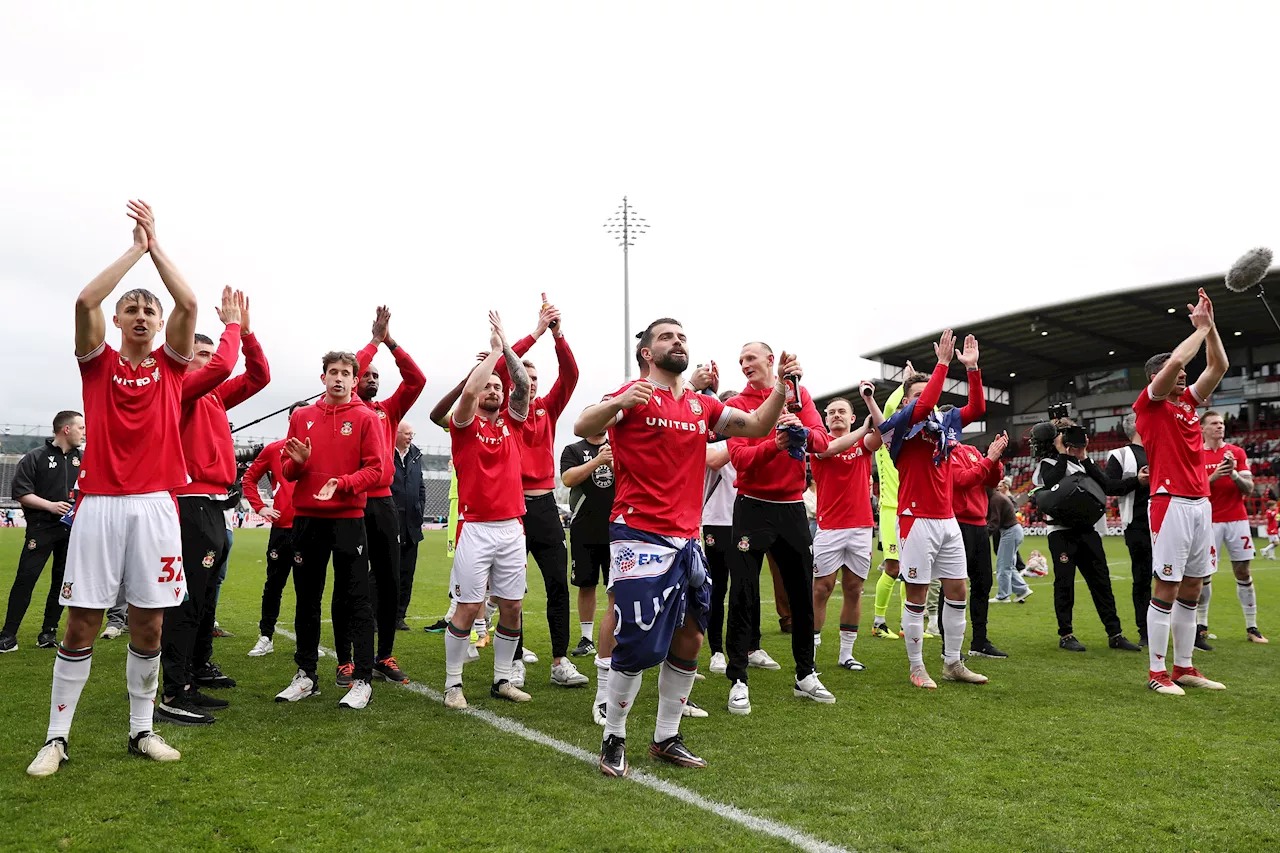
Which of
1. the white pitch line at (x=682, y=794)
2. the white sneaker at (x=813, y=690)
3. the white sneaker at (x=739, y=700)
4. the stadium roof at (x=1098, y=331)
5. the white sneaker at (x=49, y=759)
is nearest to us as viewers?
the white pitch line at (x=682, y=794)

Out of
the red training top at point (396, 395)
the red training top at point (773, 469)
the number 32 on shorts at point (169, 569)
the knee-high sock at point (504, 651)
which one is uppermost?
the red training top at point (396, 395)

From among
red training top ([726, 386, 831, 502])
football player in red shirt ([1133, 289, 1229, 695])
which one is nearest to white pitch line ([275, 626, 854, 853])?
red training top ([726, 386, 831, 502])

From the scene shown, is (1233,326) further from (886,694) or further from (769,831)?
(769,831)

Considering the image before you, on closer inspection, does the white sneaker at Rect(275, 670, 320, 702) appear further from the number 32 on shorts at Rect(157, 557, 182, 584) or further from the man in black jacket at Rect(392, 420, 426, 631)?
the man in black jacket at Rect(392, 420, 426, 631)

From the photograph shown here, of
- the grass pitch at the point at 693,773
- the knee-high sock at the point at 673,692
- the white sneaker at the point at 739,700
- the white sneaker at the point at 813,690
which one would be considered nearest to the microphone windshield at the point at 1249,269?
the grass pitch at the point at 693,773

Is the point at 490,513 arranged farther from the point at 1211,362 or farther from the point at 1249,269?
the point at 1249,269

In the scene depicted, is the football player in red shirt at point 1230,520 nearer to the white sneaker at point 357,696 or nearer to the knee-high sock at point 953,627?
the knee-high sock at point 953,627

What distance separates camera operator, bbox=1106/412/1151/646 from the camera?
872cm

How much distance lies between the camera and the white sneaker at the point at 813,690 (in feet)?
19.6

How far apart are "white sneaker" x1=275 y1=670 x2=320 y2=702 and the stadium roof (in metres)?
34.9

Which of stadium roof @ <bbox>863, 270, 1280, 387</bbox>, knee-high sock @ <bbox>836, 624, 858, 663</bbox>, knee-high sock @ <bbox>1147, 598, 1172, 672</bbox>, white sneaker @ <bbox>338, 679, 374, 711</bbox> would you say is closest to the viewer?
white sneaker @ <bbox>338, 679, 374, 711</bbox>

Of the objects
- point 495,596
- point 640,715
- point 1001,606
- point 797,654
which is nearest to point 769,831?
point 640,715

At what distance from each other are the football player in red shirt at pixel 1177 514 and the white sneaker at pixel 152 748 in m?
6.28

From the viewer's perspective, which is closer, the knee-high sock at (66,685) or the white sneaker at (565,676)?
the knee-high sock at (66,685)
